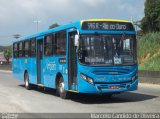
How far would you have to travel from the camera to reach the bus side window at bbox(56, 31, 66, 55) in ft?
61.6

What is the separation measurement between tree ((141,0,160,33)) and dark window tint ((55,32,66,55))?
3538 cm

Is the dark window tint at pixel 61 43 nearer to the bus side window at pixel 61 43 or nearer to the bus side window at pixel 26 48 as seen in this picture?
the bus side window at pixel 61 43

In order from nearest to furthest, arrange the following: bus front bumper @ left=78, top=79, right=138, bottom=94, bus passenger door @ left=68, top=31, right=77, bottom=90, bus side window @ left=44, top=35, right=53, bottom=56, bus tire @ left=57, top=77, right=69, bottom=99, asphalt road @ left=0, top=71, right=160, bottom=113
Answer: asphalt road @ left=0, top=71, right=160, bottom=113
bus front bumper @ left=78, top=79, right=138, bottom=94
bus passenger door @ left=68, top=31, right=77, bottom=90
bus tire @ left=57, top=77, right=69, bottom=99
bus side window @ left=44, top=35, right=53, bottom=56

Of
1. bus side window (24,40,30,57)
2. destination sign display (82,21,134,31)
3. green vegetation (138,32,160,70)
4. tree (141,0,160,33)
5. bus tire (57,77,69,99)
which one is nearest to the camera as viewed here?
destination sign display (82,21,134,31)

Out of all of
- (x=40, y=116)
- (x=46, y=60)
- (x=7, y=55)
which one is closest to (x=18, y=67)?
(x=46, y=60)

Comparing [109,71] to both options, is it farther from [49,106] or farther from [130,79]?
[49,106]

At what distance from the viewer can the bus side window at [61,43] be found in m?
18.8

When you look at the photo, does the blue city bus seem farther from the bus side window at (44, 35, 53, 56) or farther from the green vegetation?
the green vegetation

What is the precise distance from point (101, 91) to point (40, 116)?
367 centimetres

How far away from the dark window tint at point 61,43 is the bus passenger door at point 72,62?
0.61 metres

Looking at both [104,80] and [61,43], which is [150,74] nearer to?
[61,43]

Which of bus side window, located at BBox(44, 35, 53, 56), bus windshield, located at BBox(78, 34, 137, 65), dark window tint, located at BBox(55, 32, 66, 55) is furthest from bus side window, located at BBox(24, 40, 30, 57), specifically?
bus windshield, located at BBox(78, 34, 137, 65)

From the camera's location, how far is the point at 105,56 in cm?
1694

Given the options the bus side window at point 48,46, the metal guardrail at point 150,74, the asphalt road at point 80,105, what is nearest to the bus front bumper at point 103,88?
the asphalt road at point 80,105
